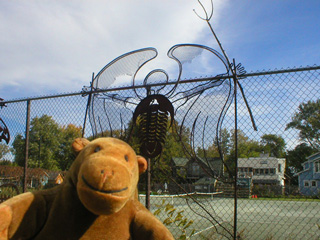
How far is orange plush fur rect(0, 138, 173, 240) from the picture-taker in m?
1.21

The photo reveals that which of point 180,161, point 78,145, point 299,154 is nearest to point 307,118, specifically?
point 299,154

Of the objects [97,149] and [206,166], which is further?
[206,166]

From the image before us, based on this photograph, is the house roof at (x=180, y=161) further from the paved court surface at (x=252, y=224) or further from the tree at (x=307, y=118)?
the tree at (x=307, y=118)

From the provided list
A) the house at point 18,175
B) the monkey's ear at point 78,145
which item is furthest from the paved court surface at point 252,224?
the house at point 18,175

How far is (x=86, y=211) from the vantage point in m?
1.36

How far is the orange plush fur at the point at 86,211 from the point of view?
3.97 ft

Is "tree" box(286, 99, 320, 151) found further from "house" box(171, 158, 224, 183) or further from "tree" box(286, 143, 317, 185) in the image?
"house" box(171, 158, 224, 183)

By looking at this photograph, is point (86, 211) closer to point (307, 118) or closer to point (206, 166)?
point (206, 166)

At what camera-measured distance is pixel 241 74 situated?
2570 millimetres

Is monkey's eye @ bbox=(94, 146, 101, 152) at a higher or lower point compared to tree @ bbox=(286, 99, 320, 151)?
lower

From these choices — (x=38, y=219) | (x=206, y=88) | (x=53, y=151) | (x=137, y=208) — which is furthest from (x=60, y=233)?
(x=53, y=151)

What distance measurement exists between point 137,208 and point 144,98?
141 cm

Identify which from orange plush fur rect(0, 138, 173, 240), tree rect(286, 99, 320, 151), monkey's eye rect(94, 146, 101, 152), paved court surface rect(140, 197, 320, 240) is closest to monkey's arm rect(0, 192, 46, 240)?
orange plush fur rect(0, 138, 173, 240)

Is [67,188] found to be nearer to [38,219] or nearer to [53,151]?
[38,219]
